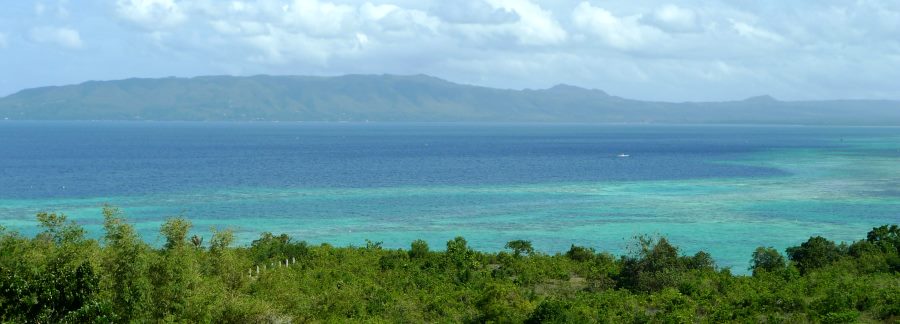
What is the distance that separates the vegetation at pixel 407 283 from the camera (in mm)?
25438

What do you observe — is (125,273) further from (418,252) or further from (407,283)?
(418,252)

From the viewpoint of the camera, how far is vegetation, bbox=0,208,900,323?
2544cm

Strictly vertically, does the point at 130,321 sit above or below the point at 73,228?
below

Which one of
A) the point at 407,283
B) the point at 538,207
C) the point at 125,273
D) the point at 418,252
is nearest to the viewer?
the point at 125,273

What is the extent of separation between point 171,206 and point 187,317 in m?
62.9

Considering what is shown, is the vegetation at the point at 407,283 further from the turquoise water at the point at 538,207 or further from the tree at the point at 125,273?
the turquoise water at the point at 538,207

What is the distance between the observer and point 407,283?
131 feet

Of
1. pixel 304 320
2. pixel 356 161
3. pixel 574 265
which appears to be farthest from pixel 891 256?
pixel 356 161

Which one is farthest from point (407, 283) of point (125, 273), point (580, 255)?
point (125, 273)

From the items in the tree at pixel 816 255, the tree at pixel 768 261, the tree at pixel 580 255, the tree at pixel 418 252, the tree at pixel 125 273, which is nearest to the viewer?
the tree at pixel 125 273

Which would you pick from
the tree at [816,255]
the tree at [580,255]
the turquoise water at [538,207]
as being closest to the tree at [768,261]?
the tree at [816,255]

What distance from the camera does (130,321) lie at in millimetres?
24672

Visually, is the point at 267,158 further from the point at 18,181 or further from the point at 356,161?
the point at 18,181

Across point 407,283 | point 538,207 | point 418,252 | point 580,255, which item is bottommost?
point 538,207
